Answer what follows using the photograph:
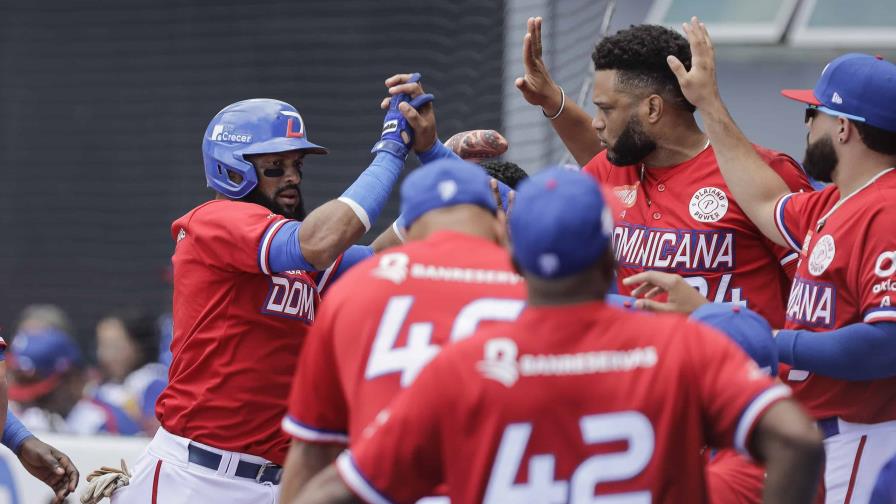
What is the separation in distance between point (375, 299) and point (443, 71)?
7617 mm

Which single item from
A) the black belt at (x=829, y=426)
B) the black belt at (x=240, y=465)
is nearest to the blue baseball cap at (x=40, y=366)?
the black belt at (x=240, y=465)

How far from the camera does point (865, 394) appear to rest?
3910 mm

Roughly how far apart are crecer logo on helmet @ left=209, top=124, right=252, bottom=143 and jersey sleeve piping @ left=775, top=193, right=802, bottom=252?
6.31 ft

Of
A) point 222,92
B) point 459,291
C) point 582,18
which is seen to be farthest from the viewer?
point 222,92

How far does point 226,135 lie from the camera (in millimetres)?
4559

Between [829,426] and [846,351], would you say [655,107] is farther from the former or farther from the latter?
[829,426]

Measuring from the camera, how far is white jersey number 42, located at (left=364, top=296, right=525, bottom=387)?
2.67m

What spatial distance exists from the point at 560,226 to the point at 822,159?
2.02 meters

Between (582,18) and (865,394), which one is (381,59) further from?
(865,394)

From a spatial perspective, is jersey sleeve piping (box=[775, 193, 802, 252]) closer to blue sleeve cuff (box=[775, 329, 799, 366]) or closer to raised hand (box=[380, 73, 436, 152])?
blue sleeve cuff (box=[775, 329, 799, 366])

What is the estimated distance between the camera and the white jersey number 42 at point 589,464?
2.33m

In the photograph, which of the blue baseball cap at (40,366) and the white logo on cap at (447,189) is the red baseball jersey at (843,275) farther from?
the blue baseball cap at (40,366)

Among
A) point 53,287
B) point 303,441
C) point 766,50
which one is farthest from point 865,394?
point 53,287

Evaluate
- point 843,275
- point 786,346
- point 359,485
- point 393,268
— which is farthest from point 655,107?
point 359,485
